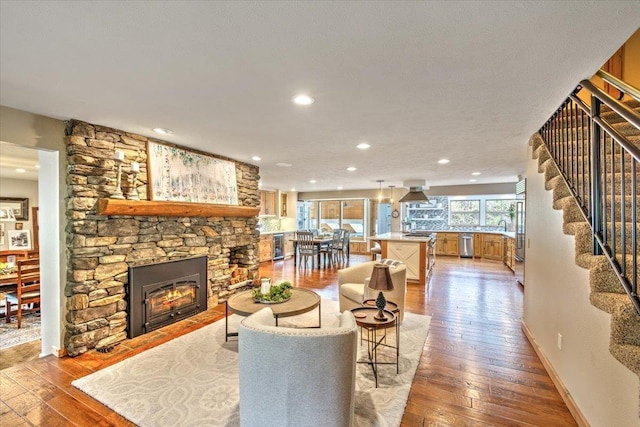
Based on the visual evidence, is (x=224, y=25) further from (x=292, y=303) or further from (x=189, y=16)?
(x=292, y=303)

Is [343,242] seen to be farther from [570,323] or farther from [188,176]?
[570,323]

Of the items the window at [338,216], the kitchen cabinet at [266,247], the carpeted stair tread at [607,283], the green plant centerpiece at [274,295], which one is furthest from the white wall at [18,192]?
the carpeted stair tread at [607,283]

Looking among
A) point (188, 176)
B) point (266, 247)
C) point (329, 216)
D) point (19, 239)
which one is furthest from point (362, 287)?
point (19, 239)

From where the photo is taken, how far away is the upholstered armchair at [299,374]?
154cm

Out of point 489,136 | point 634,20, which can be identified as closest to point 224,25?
point 634,20

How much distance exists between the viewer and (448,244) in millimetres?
9789

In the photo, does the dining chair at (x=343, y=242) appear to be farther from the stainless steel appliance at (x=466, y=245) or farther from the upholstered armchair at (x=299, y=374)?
the upholstered armchair at (x=299, y=374)

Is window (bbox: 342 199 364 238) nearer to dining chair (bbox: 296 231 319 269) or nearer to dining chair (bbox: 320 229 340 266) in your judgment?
dining chair (bbox: 320 229 340 266)

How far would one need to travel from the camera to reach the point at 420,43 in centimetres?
159

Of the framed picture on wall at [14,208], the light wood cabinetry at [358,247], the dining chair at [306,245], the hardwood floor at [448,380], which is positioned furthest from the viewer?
the light wood cabinetry at [358,247]

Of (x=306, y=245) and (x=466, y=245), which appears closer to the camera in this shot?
(x=306, y=245)

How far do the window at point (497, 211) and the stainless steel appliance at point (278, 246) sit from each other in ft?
22.4

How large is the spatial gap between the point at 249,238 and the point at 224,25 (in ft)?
13.7

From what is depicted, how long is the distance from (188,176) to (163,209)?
2.25 ft
